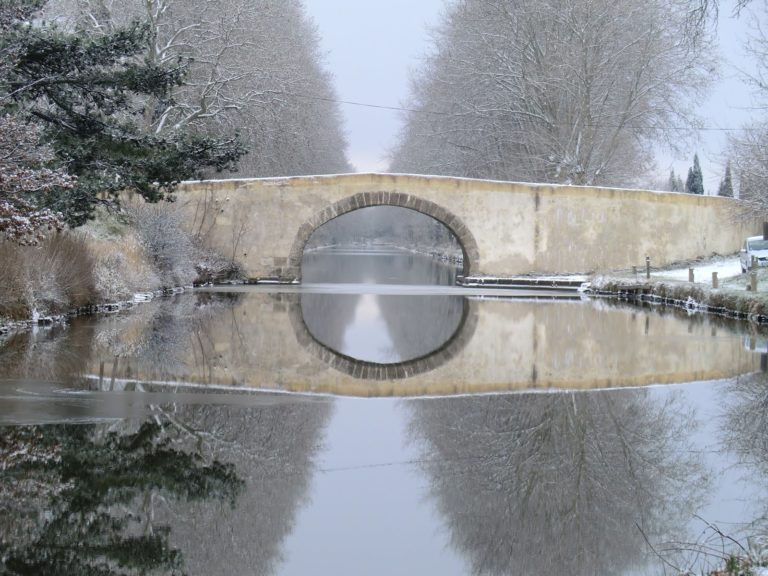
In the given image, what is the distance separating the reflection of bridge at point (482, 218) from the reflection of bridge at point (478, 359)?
11.1m

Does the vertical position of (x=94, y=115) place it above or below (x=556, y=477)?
above

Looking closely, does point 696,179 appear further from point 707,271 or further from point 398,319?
point 398,319

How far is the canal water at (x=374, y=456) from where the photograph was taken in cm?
472

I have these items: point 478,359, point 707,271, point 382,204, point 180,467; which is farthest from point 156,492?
point 707,271

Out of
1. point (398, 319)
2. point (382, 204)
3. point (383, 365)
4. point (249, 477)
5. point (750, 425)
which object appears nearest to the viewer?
point (249, 477)

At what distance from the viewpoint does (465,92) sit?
35.2 meters

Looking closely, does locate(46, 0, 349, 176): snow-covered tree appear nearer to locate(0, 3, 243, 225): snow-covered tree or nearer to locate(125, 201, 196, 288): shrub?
locate(125, 201, 196, 288): shrub

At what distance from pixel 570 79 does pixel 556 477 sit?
2664 cm

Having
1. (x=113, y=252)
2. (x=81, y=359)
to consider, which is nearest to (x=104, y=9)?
(x=113, y=252)

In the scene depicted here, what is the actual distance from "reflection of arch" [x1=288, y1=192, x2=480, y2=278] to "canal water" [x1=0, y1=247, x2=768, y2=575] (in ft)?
49.3

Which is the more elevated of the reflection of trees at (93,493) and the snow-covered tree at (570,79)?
the snow-covered tree at (570,79)

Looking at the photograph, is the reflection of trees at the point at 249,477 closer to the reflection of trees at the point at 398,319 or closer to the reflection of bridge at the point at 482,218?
the reflection of trees at the point at 398,319

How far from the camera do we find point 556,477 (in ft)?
19.9

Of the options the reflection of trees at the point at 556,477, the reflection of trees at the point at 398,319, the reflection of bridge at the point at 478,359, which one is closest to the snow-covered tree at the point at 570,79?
the reflection of trees at the point at 398,319
